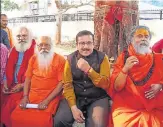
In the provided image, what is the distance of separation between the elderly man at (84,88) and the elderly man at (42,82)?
5.4 inches

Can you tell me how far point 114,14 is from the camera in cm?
274

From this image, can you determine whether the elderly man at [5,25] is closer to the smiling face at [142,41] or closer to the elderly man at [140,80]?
the elderly man at [140,80]

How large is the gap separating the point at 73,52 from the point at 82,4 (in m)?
0.51

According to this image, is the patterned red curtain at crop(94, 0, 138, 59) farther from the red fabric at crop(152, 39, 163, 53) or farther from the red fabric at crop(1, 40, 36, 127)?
the red fabric at crop(1, 40, 36, 127)

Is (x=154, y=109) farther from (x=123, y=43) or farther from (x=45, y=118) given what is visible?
(x=45, y=118)

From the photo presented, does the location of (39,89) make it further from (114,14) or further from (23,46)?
(114,14)

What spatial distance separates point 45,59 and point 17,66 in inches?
14.2

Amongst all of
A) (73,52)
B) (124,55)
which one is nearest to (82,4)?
(73,52)

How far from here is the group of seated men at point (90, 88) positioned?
232cm

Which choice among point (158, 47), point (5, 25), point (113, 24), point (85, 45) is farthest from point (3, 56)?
point (158, 47)

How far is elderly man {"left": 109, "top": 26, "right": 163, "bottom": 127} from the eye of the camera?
2311mm

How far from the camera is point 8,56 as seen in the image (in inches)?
109

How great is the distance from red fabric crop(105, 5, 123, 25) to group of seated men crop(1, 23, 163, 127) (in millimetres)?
396

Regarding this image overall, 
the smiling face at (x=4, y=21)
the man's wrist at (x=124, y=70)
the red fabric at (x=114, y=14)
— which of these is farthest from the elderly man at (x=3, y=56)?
the man's wrist at (x=124, y=70)
